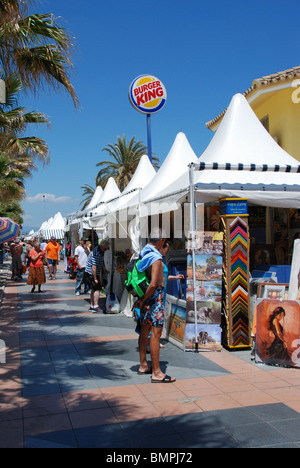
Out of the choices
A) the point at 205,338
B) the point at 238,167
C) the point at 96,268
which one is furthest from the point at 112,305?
the point at 238,167

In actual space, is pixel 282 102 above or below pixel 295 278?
above

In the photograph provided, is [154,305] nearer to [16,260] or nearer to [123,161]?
[16,260]

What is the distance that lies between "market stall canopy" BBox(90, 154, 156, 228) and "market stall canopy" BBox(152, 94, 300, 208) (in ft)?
8.12

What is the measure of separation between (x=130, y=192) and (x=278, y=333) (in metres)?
5.90

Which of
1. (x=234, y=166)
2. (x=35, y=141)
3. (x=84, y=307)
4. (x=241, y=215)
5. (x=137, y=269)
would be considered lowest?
(x=84, y=307)

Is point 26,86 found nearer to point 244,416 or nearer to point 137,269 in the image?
point 137,269

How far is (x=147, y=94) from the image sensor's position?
45.5ft

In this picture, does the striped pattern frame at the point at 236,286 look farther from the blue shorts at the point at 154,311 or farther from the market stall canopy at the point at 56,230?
the market stall canopy at the point at 56,230

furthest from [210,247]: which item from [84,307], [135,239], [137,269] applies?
[84,307]

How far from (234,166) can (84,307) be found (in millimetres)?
6021

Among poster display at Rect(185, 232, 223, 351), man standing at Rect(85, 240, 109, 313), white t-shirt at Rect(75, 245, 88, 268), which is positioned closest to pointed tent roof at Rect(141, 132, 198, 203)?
man standing at Rect(85, 240, 109, 313)

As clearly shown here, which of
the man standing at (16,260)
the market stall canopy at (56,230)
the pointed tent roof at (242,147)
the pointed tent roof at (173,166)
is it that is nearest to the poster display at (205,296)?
the pointed tent roof at (242,147)

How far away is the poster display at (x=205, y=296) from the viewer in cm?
633

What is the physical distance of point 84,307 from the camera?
1080 cm
